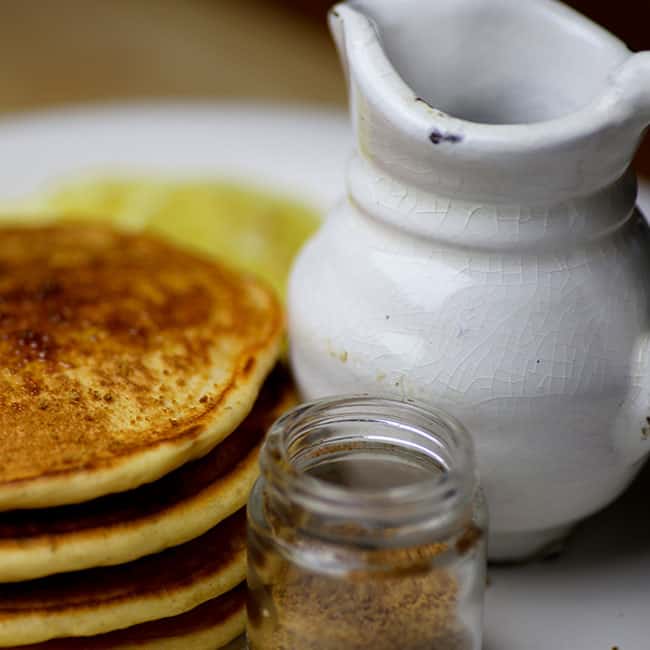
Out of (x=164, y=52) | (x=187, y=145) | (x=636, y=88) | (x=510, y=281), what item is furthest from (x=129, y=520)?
(x=164, y=52)

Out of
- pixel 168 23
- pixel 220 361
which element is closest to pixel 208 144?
pixel 220 361

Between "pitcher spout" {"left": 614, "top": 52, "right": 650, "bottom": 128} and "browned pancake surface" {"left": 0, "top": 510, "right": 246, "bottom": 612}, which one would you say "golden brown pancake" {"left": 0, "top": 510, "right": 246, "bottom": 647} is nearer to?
"browned pancake surface" {"left": 0, "top": 510, "right": 246, "bottom": 612}

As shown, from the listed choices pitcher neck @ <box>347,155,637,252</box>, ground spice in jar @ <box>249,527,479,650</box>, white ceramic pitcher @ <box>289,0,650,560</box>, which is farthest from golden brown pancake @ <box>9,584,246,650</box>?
pitcher neck @ <box>347,155,637,252</box>

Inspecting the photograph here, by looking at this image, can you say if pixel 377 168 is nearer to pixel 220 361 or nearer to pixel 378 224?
pixel 378 224

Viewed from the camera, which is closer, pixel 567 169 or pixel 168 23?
pixel 567 169

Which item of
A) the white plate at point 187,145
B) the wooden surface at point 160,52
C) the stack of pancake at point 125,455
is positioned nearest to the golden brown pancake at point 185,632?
the stack of pancake at point 125,455
